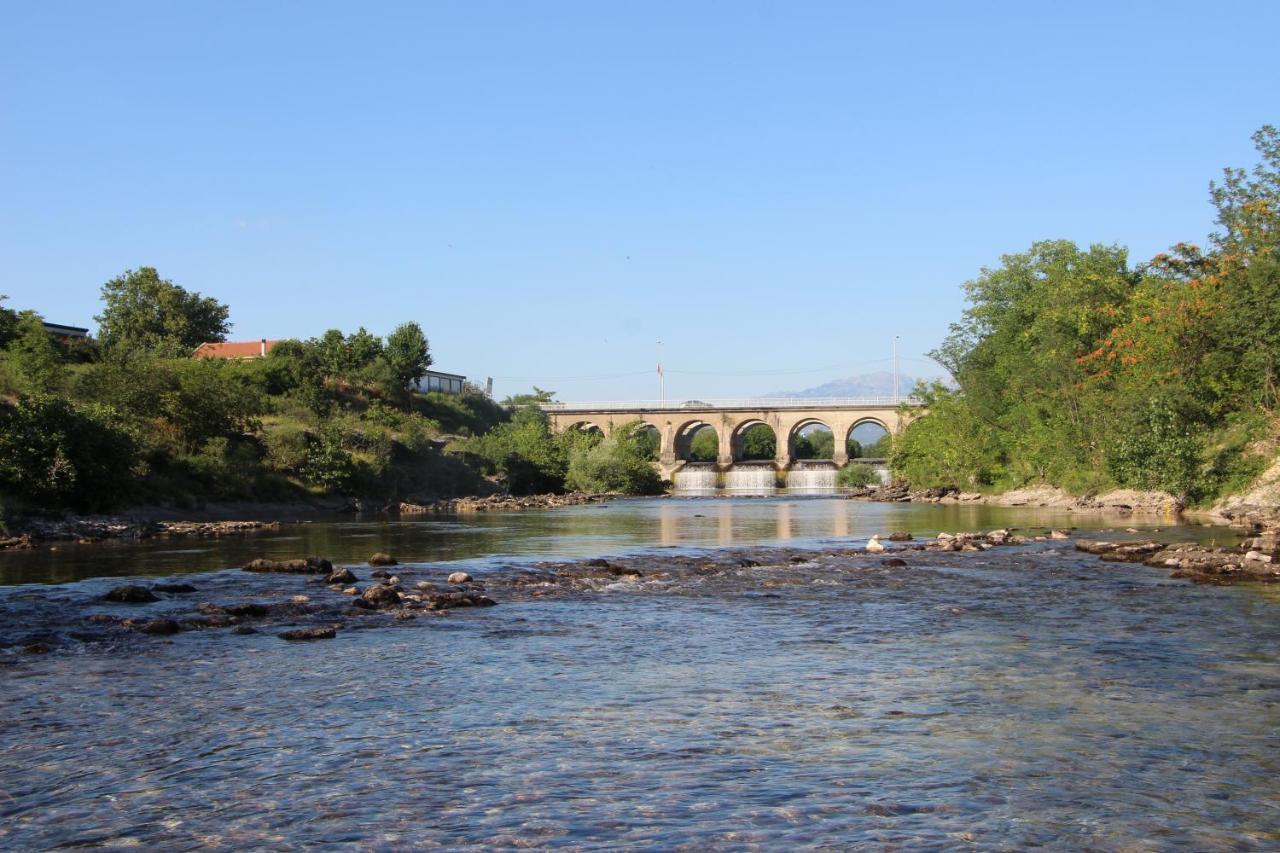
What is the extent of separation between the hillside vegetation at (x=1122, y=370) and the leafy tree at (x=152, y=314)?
191 feet

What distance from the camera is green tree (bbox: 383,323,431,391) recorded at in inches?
3423

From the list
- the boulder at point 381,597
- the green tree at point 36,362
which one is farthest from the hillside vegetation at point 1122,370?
the green tree at point 36,362

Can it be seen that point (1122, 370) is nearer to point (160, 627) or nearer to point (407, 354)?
point (160, 627)

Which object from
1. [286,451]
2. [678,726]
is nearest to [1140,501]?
[678,726]

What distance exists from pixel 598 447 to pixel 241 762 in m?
74.9

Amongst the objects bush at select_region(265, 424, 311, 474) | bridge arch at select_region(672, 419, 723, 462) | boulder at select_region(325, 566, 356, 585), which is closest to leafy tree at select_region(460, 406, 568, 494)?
bush at select_region(265, 424, 311, 474)

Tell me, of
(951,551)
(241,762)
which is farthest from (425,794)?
(951,551)

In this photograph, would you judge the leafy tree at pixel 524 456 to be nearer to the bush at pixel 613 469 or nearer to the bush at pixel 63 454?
the bush at pixel 613 469

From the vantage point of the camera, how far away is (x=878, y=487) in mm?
79312

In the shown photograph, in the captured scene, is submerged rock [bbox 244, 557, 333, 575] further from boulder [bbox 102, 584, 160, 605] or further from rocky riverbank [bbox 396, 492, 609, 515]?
rocky riverbank [bbox 396, 492, 609, 515]

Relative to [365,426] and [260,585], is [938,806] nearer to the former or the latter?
[260,585]

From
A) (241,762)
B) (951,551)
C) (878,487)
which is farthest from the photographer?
(878,487)

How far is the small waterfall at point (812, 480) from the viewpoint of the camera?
313 feet

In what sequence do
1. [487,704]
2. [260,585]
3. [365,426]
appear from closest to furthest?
1. [487,704]
2. [260,585]
3. [365,426]
